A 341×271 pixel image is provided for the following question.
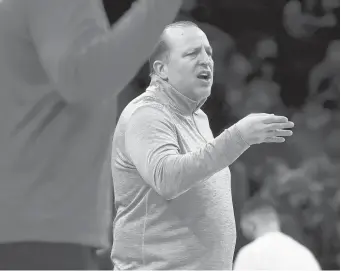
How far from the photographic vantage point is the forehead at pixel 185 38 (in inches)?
46.1

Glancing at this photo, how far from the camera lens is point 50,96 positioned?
1.40 m

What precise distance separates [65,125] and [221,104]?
2.30 metres

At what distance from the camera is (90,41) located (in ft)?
4.23

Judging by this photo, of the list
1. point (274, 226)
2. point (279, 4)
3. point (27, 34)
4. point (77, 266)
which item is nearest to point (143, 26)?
point (27, 34)

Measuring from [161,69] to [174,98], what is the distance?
0.20ft

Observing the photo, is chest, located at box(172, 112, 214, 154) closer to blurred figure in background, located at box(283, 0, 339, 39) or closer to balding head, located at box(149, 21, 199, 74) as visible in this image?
balding head, located at box(149, 21, 199, 74)

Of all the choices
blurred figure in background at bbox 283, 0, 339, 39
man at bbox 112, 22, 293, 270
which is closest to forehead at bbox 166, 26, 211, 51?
man at bbox 112, 22, 293, 270

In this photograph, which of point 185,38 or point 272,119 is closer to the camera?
point 272,119

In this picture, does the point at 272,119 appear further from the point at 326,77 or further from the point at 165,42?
the point at 326,77

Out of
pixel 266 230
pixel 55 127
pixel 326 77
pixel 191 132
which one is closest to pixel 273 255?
pixel 266 230

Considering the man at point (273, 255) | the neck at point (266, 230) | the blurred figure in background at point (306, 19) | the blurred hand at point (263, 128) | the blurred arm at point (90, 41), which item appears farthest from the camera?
the blurred figure in background at point (306, 19)

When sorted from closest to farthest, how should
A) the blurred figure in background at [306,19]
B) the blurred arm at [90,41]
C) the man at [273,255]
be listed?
the blurred arm at [90,41]
the man at [273,255]
the blurred figure in background at [306,19]

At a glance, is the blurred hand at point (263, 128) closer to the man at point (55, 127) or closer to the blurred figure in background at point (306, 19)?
the man at point (55, 127)

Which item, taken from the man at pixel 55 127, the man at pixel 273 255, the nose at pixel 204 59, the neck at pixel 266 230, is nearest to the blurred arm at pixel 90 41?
the man at pixel 55 127
